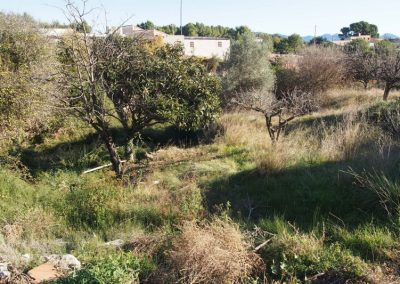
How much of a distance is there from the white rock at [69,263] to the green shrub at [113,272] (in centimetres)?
46

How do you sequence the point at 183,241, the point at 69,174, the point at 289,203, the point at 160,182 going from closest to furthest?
the point at 183,241 → the point at 289,203 → the point at 160,182 → the point at 69,174

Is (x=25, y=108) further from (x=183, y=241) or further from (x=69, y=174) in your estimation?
(x=183, y=241)

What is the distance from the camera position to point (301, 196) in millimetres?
5656

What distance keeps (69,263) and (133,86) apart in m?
5.66

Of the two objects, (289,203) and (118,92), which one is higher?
(118,92)

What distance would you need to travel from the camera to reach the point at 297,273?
137 inches

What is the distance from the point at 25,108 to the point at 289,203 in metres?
6.19

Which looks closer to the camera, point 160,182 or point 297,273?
point 297,273

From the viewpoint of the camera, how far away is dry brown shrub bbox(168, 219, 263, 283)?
3.31 m

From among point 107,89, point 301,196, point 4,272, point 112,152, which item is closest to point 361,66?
point 107,89

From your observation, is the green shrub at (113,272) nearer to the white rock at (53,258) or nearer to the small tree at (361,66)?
the white rock at (53,258)

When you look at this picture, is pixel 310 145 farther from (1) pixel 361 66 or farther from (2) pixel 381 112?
(1) pixel 361 66

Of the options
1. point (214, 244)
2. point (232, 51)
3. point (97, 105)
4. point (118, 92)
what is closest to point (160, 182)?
point (97, 105)

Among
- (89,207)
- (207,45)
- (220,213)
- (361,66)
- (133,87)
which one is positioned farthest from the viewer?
(207,45)
